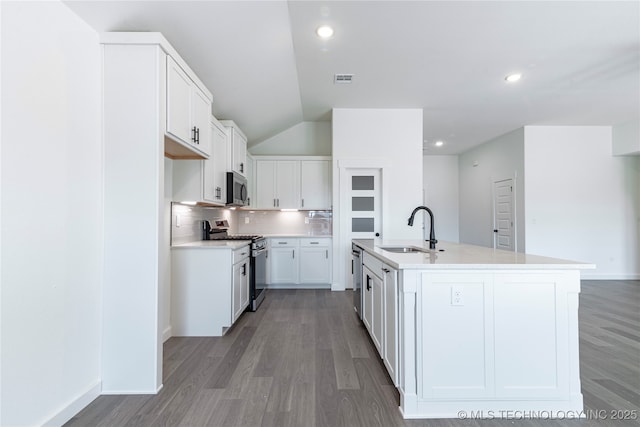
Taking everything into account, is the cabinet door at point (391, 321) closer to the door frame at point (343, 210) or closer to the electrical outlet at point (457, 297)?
the electrical outlet at point (457, 297)

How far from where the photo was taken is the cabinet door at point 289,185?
540 centimetres

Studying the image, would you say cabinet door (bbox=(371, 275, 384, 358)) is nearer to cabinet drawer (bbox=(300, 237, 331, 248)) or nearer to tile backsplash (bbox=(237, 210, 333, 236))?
cabinet drawer (bbox=(300, 237, 331, 248))

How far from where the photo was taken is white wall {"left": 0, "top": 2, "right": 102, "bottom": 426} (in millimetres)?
1461

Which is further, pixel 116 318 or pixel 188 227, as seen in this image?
pixel 188 227

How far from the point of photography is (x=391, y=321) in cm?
206

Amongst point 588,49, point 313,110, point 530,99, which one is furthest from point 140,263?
point 530,99

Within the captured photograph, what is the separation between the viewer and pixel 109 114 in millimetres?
2043

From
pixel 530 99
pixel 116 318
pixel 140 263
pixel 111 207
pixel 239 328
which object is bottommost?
pixel 239 328

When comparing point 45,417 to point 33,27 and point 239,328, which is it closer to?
point 239,328

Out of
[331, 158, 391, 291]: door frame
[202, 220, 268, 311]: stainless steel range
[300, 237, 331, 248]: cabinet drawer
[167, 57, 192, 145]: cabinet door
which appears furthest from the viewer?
[300, 237, 331, 248]: cabinet drawer

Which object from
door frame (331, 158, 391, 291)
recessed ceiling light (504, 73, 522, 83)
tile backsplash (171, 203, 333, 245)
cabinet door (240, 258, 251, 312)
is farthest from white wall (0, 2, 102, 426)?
recessed ceiling light (504, 73, 522, 83)

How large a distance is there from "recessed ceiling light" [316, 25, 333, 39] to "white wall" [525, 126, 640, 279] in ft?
15.2

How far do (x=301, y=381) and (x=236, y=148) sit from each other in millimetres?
3176

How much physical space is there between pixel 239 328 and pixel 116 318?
144cm
